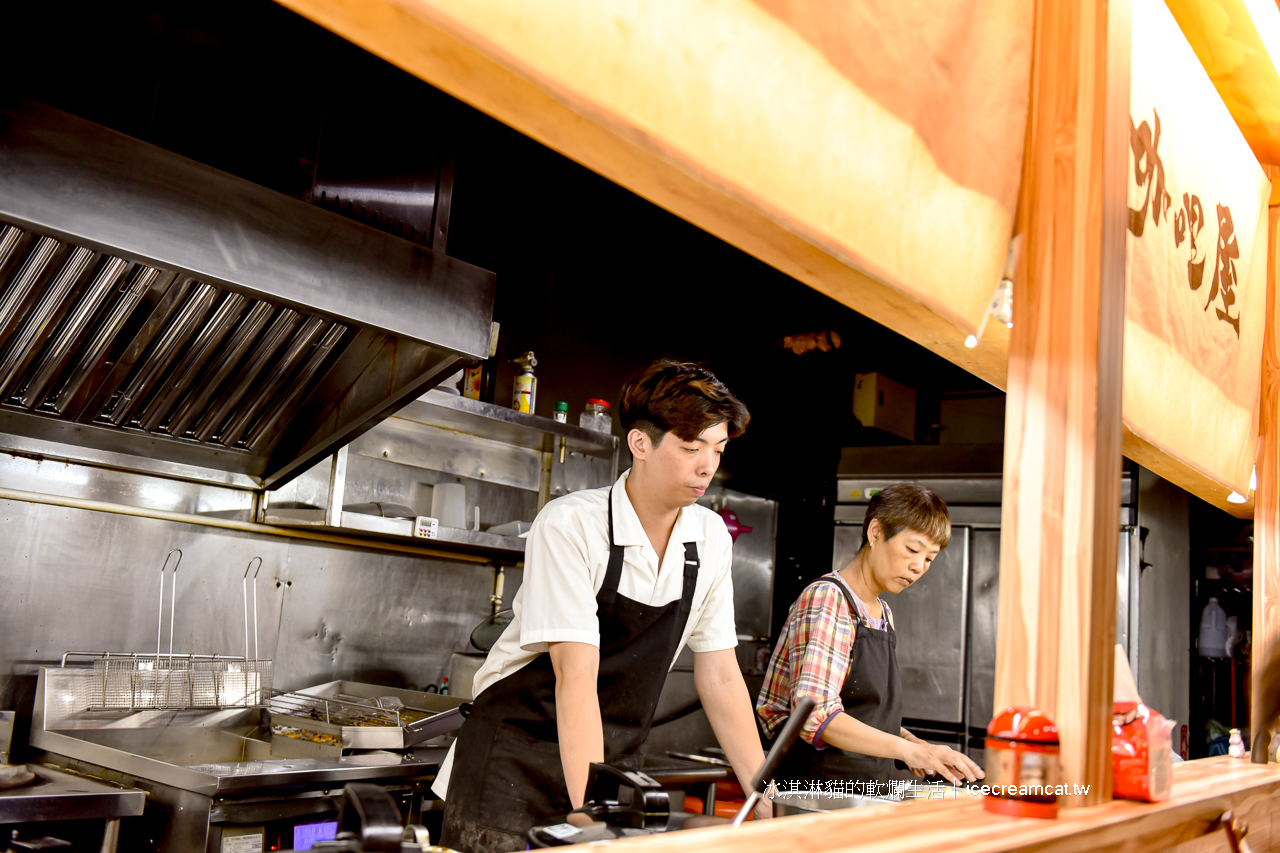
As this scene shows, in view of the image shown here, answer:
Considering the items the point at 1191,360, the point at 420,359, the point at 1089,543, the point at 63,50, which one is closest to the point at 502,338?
the point at 420,359

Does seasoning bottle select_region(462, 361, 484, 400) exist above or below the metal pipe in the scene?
above

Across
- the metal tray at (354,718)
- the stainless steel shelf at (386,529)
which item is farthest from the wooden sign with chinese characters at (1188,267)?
the stainless steel shelf at (386,529)

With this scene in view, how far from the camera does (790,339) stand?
19.8 feet

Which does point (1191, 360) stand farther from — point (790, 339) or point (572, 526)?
point (790, 339)

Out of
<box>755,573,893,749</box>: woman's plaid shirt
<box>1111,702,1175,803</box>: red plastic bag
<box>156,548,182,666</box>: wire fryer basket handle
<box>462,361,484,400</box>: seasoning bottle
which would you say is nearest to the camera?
<box>1111,702,1175,803</box>: red plastic bag

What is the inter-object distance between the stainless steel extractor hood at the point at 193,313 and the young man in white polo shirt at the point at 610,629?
0.97m

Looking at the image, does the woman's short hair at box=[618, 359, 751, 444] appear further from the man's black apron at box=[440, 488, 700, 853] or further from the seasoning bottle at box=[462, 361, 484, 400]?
the seasoning bottle at box=[462, 361, 484, 400]

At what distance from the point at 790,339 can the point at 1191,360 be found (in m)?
4.21

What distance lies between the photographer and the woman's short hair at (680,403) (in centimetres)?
200

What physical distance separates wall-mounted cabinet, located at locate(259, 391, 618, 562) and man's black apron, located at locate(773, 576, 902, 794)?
5.36 feet

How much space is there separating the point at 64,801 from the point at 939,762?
2.06m

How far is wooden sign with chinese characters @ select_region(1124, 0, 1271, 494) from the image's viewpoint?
163 centimetres

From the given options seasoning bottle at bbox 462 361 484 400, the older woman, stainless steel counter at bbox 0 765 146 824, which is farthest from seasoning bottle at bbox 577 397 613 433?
stainless steel counter at bbox 0 765 146 824

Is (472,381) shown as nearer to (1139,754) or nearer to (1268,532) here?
(1268,532)
